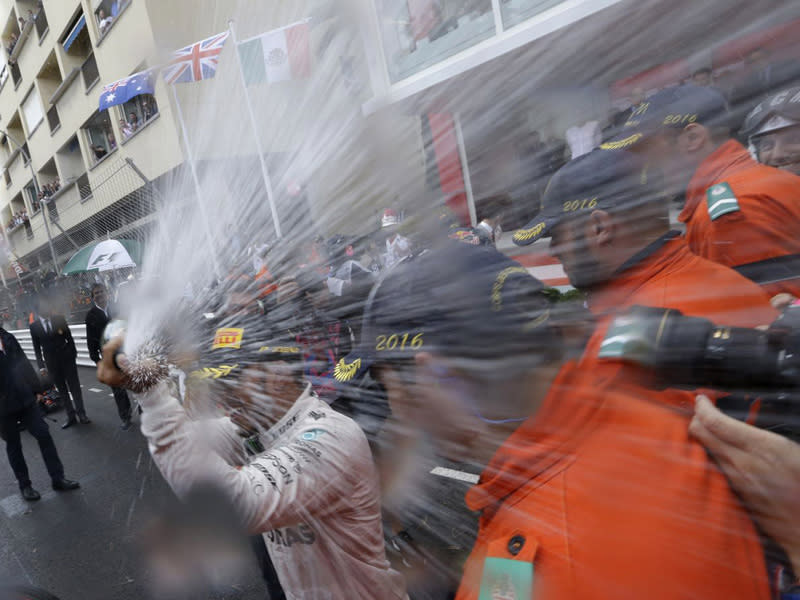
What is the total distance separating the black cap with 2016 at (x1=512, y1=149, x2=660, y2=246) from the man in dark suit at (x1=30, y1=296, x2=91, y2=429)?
6.45 meters

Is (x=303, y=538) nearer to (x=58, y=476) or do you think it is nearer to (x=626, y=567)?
(x=626, y=567)

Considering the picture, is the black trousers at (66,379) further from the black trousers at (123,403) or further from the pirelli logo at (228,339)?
the pirelli logo at (228,339)

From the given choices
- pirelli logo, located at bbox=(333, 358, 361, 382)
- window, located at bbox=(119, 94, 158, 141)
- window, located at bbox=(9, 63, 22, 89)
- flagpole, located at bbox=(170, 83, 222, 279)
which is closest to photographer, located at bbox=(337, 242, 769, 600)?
pirelli logo, located at bbox=(333, 358, 361, 382)

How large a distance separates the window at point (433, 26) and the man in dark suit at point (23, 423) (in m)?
4.52

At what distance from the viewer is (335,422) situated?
112 cm

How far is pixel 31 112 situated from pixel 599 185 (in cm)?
1610

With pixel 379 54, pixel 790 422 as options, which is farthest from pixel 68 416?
pixel 790 422

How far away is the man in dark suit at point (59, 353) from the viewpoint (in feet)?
18.3

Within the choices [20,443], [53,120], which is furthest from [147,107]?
[53,120]

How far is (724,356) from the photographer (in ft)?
1.14

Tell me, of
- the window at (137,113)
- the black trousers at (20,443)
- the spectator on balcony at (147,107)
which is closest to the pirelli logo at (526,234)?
the window at (137,113)

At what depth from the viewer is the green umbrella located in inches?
53.6

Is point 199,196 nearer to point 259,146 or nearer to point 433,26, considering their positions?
point 259,146

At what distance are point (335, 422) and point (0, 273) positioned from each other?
17626 millimetres
